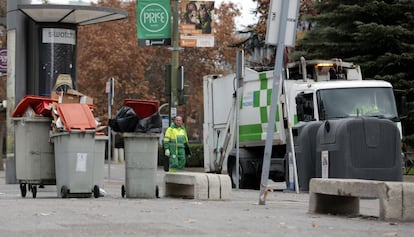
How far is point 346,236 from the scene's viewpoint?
9.52 metres

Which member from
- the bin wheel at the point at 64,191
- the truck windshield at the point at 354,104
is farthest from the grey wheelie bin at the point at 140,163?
the truck windshield at the point at 354,104

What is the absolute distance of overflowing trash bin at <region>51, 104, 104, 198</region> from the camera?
15039 millimetres

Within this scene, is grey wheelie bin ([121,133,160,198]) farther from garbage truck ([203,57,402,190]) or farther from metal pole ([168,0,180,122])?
metal pole ([168,0,180,122])

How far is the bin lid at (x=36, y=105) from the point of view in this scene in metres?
16.1

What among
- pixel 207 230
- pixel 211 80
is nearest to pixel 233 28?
Result: pixel 211 80

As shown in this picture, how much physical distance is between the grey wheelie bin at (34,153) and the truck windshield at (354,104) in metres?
6.70

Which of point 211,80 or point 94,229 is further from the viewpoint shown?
point 211,80

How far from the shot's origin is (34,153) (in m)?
16.0

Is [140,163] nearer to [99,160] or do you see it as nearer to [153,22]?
[99,160]

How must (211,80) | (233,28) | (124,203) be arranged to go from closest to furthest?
(124,203), (211,80), (233,28)

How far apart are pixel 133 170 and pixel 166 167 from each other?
6059 millimetres

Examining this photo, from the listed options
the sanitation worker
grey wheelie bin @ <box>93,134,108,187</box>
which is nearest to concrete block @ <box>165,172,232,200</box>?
grey wheelie bin @ <box>93,134,108,187</box>

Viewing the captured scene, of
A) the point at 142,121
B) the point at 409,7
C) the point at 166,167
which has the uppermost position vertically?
the point at 409,7

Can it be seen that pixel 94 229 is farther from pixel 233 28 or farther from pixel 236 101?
pixel 233 28
